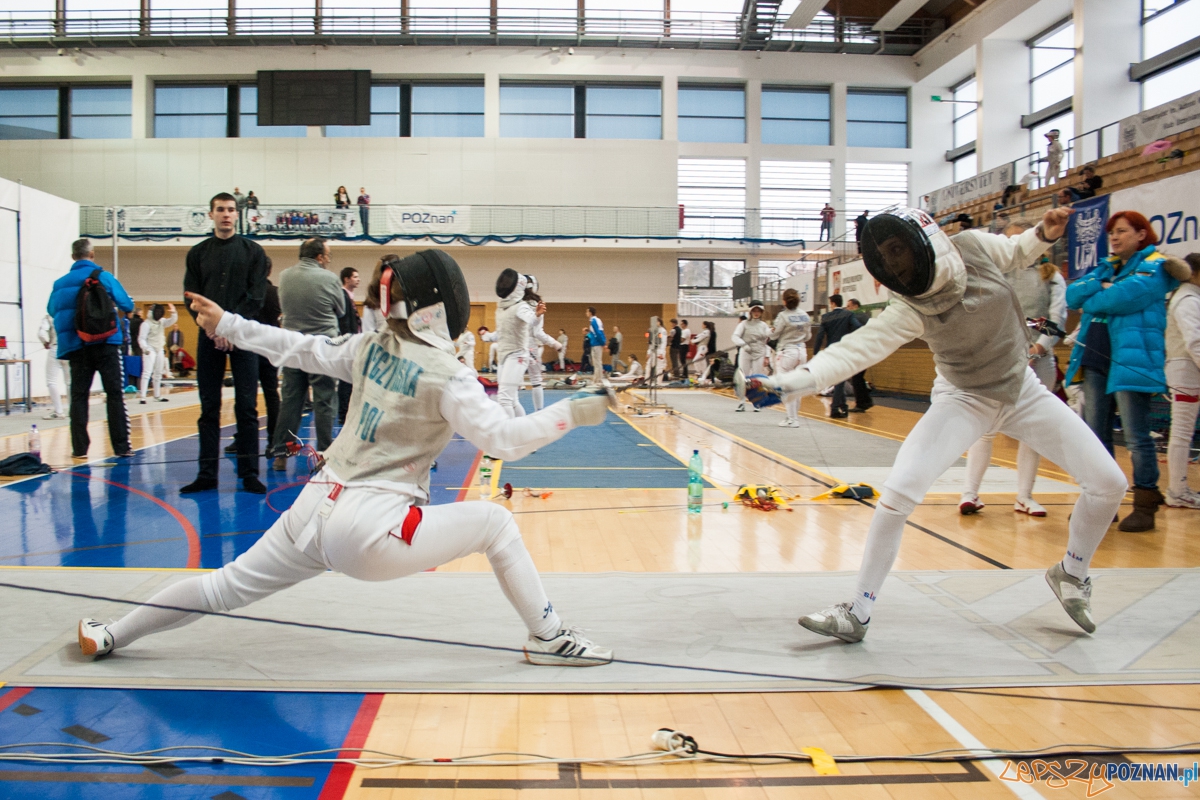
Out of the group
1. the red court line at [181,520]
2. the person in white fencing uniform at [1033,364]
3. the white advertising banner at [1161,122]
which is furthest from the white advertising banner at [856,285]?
the red court line at [181,520]

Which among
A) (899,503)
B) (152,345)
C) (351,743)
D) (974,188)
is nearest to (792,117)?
(974,188)

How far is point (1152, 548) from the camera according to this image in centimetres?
413

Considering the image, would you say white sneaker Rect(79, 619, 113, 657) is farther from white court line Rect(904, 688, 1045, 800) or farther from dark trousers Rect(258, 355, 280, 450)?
dark trousers Rect(258, 355, 280, 450)

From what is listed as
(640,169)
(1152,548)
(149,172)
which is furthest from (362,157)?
(1152,548)

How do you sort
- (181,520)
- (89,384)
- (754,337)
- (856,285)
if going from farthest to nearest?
(856,285) → (754,337) → (89,384) → (181,520)

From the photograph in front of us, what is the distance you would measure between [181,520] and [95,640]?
233cm

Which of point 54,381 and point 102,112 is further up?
point 102,112

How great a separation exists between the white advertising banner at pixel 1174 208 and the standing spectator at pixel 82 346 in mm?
10781

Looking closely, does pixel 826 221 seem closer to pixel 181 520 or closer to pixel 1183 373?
pixel 1183 373

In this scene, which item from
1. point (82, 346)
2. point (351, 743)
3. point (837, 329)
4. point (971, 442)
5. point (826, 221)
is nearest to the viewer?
point (351, 743)

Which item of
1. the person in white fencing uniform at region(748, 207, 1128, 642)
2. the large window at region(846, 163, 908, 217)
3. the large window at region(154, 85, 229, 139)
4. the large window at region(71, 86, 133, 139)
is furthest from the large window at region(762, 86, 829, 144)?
the person in white fencing uniform at region(748, 207, 1128, 642)

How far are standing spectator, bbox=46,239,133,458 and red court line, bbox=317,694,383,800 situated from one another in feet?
17.6

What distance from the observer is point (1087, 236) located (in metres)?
10.1

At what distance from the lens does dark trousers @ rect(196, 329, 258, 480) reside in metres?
5.18
